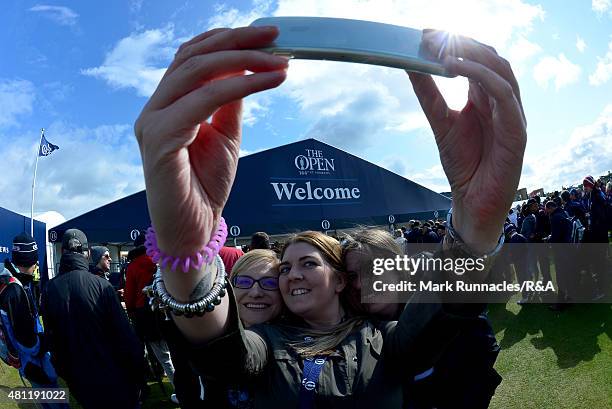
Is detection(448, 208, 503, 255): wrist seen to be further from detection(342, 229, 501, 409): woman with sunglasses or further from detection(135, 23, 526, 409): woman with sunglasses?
detection(342, 229, 501, 409): woman with sunglasses

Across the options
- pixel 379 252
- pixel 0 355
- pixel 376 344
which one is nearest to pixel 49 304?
pixel 0 355

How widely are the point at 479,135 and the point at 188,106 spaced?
0.77 metres

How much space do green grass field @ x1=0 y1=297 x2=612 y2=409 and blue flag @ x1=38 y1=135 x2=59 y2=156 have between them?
1472 cm

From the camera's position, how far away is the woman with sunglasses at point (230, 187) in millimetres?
879

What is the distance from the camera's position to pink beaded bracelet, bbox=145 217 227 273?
0.98 m

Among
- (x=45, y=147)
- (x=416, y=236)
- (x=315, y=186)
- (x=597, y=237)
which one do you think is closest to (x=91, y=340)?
(x=597, y=237)

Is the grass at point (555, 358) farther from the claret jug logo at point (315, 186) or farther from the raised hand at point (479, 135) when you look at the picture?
the claret jug logo at point (315, 186)

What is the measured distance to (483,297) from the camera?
1204 mm

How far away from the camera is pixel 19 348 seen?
12.5 feet

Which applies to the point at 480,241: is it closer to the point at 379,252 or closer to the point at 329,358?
the point at 329,358

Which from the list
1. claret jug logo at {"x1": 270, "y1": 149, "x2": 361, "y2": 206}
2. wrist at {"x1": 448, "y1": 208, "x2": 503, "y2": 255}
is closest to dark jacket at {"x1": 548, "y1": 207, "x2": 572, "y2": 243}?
wrist at {"x1": 448, "y1": 208, "x2": 503, "y2": 255}

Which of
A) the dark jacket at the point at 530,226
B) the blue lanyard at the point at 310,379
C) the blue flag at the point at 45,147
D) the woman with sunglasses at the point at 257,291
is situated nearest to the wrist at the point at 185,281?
the blue lanyard at the point at 310,379

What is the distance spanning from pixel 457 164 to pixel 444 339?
20.7 inches

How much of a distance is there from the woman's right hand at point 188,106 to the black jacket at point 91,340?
313 cm
